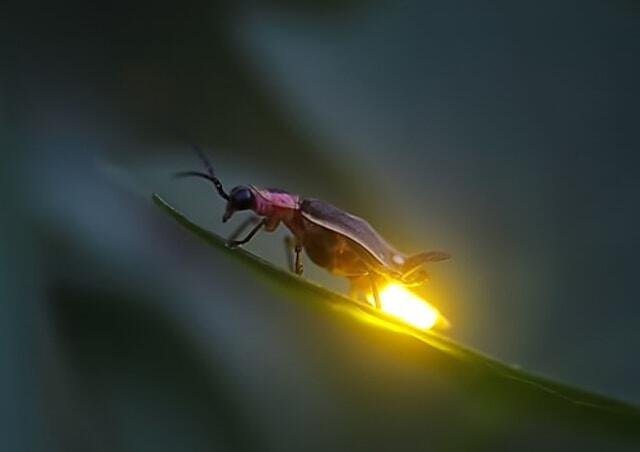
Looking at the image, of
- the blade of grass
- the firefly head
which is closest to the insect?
the firefly head

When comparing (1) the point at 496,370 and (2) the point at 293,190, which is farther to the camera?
(2) the point at 293,190

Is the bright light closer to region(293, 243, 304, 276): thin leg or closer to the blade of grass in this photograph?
region(293, 243, 304, 276): thin leg

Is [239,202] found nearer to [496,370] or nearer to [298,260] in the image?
[298,260]

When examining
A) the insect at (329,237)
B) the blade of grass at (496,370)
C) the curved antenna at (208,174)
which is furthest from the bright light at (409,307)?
the blade of grass at (496,370)

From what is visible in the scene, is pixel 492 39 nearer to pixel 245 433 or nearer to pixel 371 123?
pixel 371 123

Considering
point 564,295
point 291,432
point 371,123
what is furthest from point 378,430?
point 371,123

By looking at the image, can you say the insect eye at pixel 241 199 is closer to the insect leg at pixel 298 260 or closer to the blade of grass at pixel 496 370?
the insect leg at pixel 298 260

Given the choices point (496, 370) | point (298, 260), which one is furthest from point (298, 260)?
point (496, 370)
